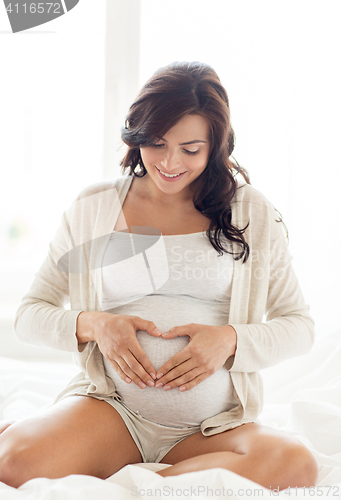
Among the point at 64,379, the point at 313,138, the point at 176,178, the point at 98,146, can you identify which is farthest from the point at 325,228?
the point at 64,379

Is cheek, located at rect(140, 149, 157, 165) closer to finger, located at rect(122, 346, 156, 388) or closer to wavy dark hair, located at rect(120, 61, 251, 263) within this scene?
wavy dark hair, located at rect(120, 61, 251, 263)

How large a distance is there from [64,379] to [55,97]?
1111mm

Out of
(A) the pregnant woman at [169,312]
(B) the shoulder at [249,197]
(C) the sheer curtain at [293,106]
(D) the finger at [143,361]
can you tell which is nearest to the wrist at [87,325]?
(A) the pregnant woman at [169,312]

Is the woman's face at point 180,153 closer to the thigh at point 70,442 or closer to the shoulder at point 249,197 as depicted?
the shoulder at point 249,197

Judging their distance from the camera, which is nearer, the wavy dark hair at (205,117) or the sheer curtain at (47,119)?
the wavy dark hair at (205,117)

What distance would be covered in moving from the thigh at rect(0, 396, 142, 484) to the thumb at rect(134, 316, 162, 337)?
0.66 ft

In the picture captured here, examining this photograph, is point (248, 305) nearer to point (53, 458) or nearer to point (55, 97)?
point (53, 458)

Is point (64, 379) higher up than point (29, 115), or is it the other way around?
point (29, 115)

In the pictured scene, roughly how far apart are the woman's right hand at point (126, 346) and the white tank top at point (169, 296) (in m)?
0.02

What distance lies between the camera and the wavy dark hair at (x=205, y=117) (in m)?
1.00

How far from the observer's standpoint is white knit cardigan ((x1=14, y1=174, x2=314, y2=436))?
3.32 feet

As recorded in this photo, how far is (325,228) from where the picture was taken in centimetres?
163

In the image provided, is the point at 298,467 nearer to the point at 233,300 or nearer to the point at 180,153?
the point at 233,300

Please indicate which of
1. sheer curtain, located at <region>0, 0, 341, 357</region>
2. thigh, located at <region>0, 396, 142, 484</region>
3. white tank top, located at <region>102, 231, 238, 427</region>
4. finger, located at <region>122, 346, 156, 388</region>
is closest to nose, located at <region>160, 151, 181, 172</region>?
white tank top, located at <region>102, 231, 238, 427</region>
